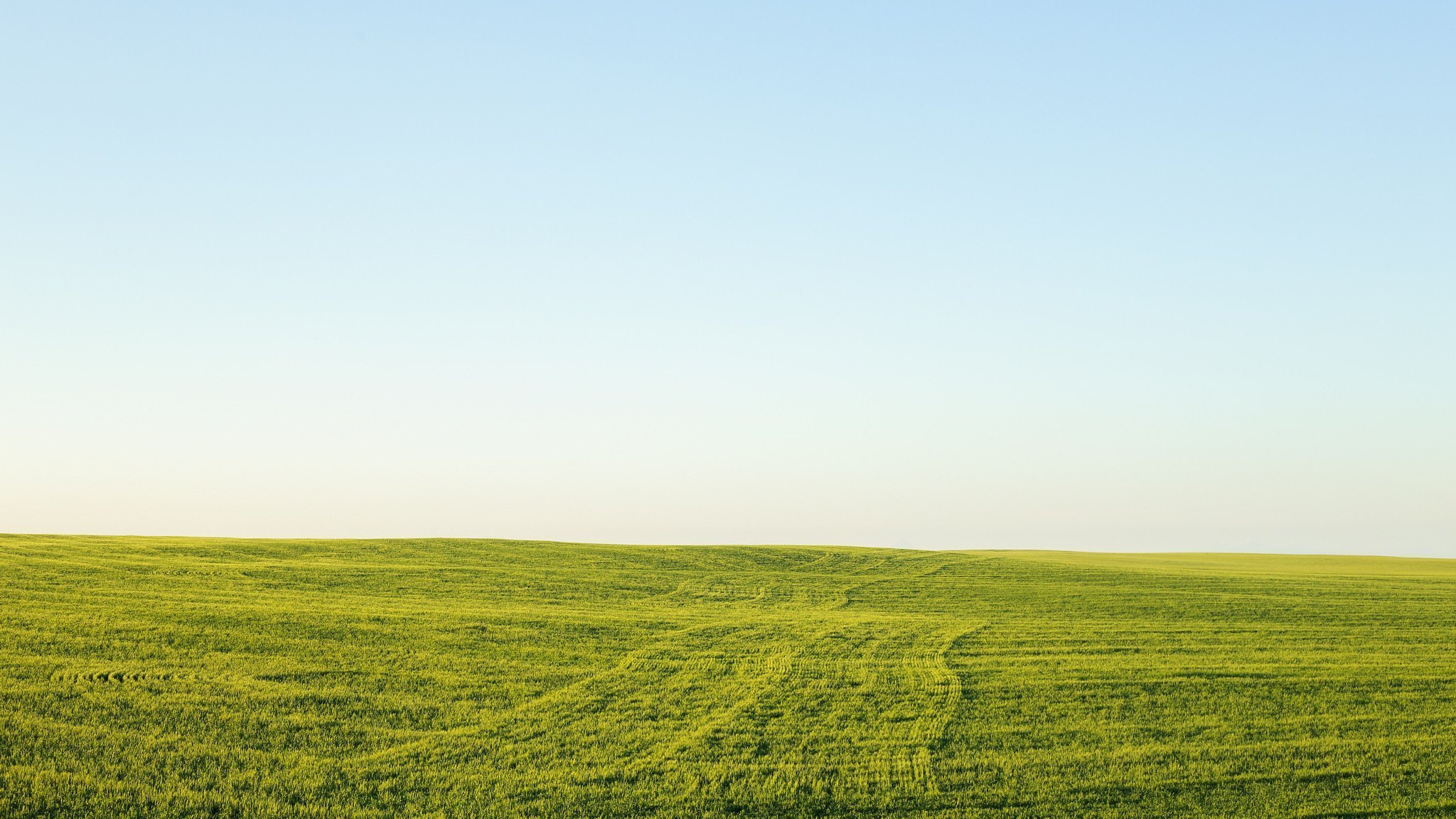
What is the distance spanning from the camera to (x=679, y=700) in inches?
730

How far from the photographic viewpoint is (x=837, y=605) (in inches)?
1249

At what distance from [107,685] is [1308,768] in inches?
782

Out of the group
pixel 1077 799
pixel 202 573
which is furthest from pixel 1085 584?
pixel 202 573

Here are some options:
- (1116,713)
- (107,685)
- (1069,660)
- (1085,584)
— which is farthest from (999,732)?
(1085,584)

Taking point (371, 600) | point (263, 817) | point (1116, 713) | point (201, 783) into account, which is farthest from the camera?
point (371, 600)

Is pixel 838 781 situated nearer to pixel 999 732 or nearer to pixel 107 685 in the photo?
pixel 999 732

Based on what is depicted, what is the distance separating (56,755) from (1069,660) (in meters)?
19.2

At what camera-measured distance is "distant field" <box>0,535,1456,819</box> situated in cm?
1360

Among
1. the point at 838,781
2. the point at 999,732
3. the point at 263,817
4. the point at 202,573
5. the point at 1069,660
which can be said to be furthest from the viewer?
the point at 202,573

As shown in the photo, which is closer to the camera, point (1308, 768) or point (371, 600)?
point (1308, 768)

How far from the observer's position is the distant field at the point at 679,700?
13602 mm

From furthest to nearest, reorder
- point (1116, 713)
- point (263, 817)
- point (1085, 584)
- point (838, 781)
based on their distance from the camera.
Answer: point (1085, 584), point (1116, 713), point (838, 781), point (263, 817)

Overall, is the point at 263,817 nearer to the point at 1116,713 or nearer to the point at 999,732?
the point at 999,732

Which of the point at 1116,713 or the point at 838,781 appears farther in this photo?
the point at 1116,713
